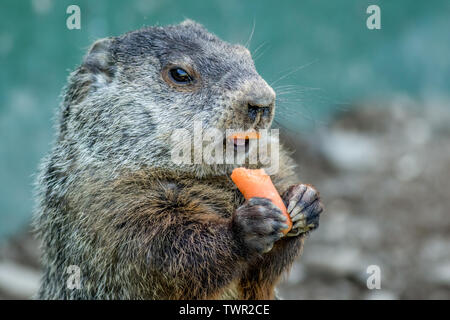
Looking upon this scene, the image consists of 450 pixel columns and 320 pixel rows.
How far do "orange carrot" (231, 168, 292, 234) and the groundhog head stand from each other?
0.86 ft

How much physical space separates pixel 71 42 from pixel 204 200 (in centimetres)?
389

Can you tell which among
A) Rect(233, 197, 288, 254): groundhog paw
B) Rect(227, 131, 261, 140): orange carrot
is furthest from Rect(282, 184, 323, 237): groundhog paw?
Rect(227, 131, 261, 140): orange carrot

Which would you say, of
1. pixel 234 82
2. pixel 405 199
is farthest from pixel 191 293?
pixel 405 199

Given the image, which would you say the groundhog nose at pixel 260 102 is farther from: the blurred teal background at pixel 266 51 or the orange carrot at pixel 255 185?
the blurred teal background at pixel 266 51

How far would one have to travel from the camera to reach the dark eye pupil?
4.86m

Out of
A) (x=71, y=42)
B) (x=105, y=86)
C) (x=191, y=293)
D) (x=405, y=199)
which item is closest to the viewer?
(x=191, y=293)

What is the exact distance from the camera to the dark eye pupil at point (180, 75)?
486 centimetres

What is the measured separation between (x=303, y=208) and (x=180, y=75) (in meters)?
1.38

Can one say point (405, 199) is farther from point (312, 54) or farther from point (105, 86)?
point (105, 86)

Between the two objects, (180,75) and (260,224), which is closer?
A: (260,224)

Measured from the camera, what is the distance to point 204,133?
458 centimetres

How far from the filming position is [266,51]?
29.2ft

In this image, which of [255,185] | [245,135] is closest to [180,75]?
[245,135]

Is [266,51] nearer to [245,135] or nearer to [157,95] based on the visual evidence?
[157,95]
